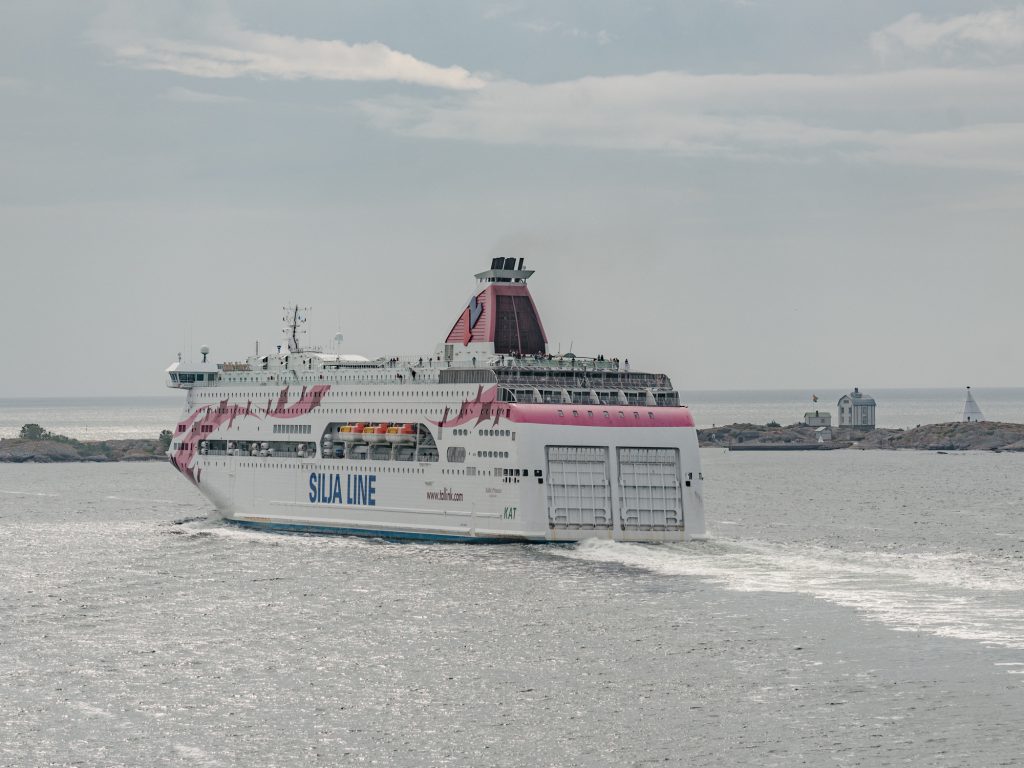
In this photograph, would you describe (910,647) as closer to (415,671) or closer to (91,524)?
(415,671)

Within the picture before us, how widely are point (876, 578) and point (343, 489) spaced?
22.9 meters

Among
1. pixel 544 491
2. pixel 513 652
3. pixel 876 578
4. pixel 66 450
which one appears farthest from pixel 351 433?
pixel 66 450

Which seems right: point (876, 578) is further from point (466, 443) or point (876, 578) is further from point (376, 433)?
point (376, 433)

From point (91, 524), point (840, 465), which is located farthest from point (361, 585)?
point (840, 465)

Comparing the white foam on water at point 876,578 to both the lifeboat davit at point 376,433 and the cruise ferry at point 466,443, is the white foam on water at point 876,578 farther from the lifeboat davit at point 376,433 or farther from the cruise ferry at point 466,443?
the lifeboat davit at point 376,433

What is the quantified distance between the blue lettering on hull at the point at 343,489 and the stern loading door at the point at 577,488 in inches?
349

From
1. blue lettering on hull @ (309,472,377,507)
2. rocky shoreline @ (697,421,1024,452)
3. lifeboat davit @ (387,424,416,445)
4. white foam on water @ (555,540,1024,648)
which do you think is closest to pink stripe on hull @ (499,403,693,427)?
white foam on water @ (555,540,1024,648)

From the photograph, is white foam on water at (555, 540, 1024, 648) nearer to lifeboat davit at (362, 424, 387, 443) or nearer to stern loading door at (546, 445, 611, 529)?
stern loading door at (546, 445, 611, 529)

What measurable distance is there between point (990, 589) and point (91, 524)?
1681 inches

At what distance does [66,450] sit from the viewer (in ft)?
481

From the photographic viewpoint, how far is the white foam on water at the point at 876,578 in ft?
122

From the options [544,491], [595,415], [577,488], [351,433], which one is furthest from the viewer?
[351,433]

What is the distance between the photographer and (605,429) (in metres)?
52.2

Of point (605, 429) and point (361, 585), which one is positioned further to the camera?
point (605, 429)
